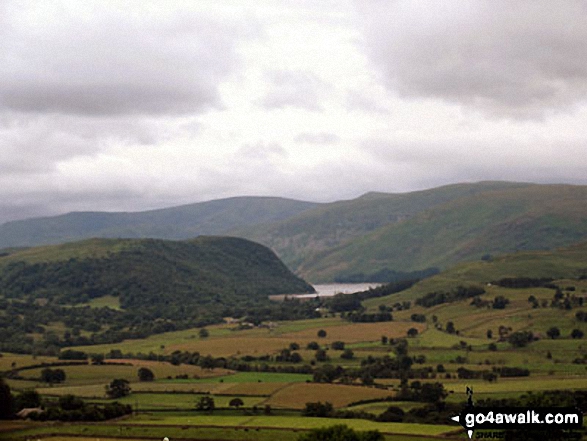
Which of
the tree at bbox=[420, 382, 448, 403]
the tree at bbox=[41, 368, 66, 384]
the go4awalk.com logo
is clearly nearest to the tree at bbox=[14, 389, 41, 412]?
the tree at bbox=[41, 368, 66, 384]

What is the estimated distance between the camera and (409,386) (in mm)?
175625

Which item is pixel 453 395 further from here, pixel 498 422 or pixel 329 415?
pixel 498 422

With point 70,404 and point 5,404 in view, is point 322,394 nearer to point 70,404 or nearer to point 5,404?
point 70,404

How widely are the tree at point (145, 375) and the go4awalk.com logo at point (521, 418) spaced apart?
110261 millimetres

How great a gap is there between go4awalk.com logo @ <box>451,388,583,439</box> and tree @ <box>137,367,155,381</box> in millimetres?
110261

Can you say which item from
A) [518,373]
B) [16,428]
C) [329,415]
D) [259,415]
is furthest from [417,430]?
[518,373]

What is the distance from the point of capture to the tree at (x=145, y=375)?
192 m

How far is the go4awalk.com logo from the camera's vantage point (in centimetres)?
9262

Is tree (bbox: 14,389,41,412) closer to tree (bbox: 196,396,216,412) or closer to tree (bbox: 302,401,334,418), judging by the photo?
tree (bbox: 196,396,216,412)

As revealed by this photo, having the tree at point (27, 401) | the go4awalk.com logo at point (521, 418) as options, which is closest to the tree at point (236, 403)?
the tree at point (27, 401)

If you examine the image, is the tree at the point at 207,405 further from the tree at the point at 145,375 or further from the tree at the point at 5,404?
the tree at the point at 145,375

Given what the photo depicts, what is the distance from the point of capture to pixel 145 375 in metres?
193

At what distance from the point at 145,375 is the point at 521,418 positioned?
11734cm

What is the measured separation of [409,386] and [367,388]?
31.8ft
